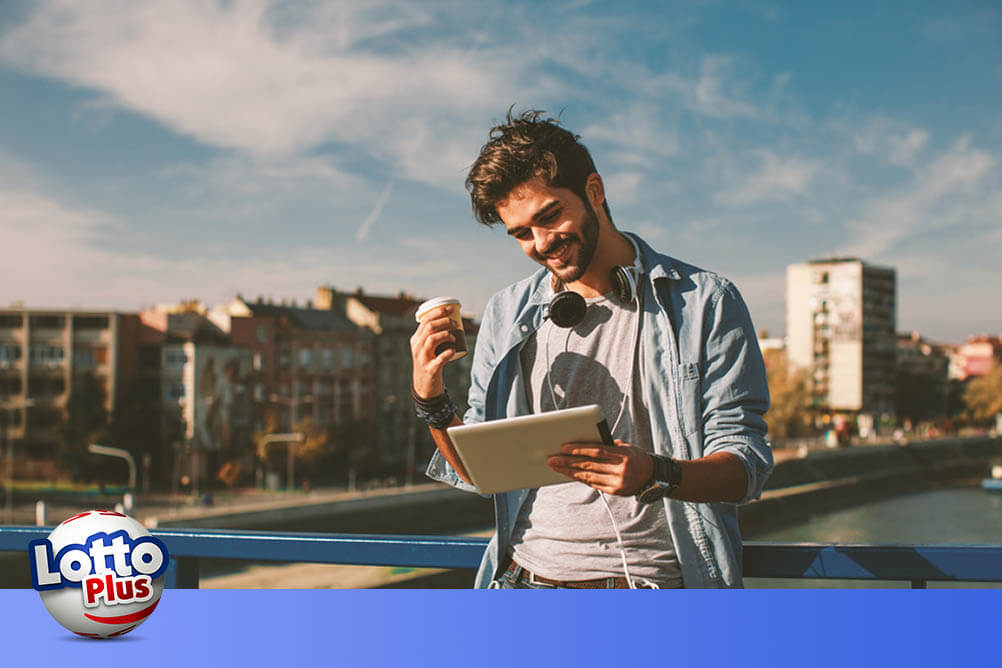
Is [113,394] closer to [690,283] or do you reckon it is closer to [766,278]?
[690,283]

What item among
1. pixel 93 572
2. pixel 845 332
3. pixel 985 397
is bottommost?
pixel 985 397

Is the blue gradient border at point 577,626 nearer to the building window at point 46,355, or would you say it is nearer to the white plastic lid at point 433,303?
the white plastic lid at point 433,303

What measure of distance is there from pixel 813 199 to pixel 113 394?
47.4 meters

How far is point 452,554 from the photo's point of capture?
139 cm

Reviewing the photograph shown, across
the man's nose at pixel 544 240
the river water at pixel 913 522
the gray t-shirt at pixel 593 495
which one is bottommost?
the river water at pixel 913 522

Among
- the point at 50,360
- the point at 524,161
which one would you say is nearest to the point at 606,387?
the point at 524,161

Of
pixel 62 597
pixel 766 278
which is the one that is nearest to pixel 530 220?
pixel 62 597

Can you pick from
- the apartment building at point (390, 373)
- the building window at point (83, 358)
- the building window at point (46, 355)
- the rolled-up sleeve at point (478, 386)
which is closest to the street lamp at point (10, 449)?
the building window at point (46, 355)

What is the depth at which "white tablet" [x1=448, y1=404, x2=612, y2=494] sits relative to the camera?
1052 millimetres

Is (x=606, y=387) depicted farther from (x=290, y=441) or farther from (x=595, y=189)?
(x=290, y=441)

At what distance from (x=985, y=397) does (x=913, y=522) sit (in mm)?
23948

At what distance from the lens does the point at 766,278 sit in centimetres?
5928

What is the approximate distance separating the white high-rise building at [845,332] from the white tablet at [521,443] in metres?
51.8

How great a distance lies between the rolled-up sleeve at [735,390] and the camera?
1.14 m
